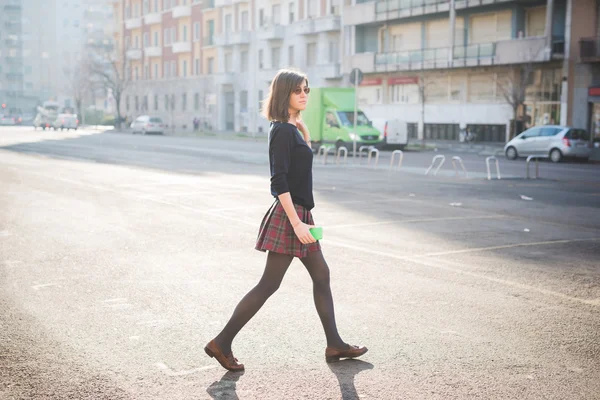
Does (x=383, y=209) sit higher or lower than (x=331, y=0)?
lower

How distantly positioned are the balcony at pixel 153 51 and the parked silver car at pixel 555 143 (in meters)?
57.5

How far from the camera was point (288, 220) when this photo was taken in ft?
16.0

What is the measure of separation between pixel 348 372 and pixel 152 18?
83.5 metres

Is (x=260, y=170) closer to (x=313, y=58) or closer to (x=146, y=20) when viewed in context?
(x=313, y=58)

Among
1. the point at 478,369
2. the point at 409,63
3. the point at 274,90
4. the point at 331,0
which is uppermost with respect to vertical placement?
the point at 331,0

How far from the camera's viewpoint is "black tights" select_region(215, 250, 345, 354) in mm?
4922

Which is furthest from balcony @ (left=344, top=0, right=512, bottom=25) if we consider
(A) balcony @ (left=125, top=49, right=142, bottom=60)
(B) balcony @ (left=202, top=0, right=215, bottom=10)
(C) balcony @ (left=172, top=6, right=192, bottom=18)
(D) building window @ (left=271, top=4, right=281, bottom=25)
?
(A) balcony @ (left=125, top=49, right=142, bottom=60)

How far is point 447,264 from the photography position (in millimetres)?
8344

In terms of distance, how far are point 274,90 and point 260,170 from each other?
703 inches

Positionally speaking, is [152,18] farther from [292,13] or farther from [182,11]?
[292,13]

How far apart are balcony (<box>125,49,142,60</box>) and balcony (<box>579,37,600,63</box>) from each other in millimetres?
57299

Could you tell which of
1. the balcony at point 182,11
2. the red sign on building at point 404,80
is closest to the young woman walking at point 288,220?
the red sign on building at point 404,80

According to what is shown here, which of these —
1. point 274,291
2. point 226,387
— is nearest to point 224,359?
point 226,387

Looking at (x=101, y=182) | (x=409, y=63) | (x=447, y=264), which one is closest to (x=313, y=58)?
(x=409, y=63)
